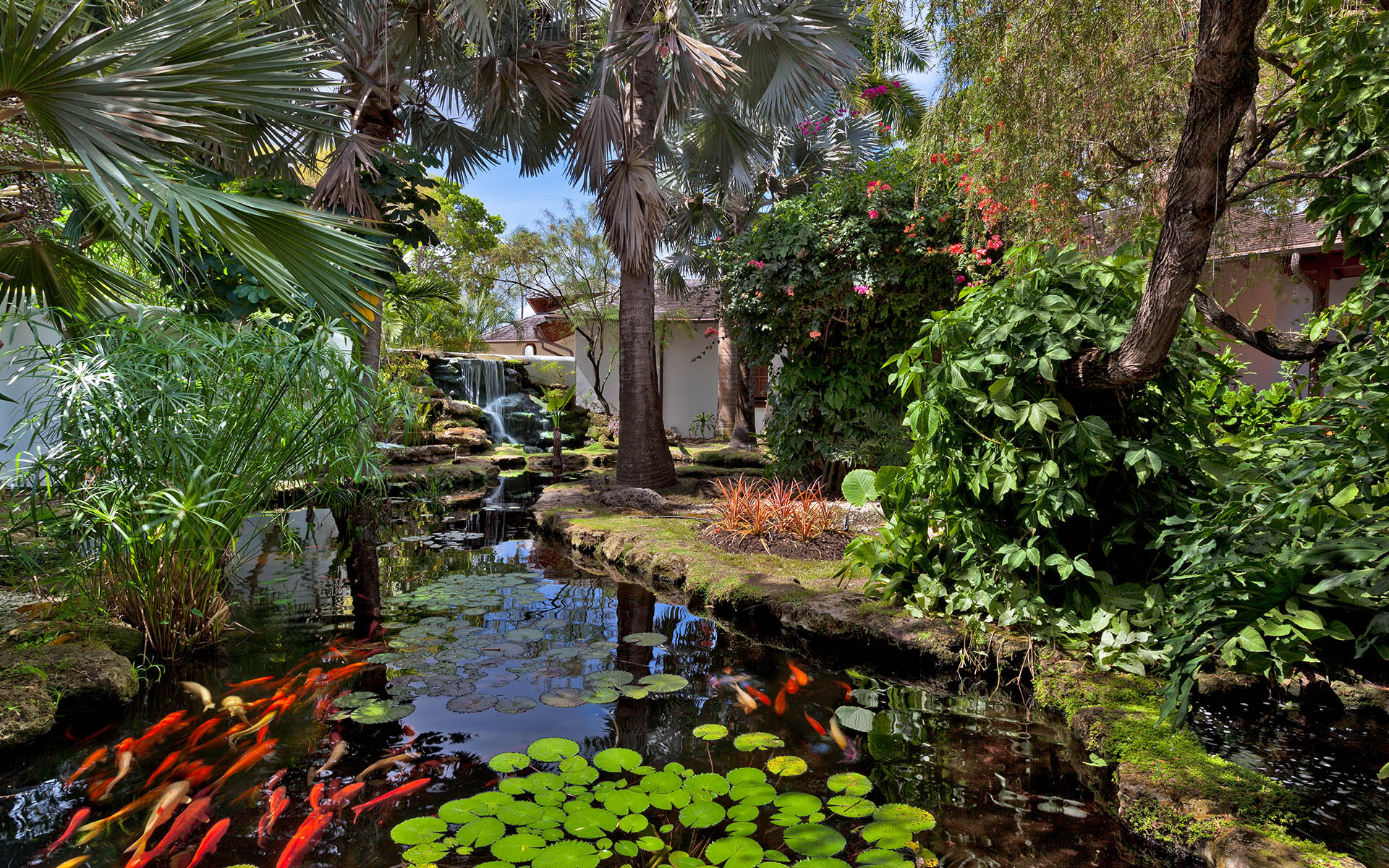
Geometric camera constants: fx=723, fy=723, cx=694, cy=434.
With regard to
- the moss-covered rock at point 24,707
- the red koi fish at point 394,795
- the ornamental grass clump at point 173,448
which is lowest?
the red koi fish at point 394,795

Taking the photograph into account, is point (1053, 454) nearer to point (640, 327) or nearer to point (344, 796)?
point (344, 796)

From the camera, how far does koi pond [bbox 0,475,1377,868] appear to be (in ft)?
7.55

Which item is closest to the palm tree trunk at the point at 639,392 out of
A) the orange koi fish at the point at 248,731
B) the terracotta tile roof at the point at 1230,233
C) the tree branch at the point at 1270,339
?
the terracotta tile roof at the point at 1230,233

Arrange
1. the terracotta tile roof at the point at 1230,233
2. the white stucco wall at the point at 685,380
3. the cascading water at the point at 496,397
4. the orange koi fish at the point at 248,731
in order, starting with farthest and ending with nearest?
1. the white stucco wall at the point at 685,380
2. the cascading water at the point at 496,397
3. the terracotta tile roof at the point at 1230,233
4. the orange koi fish at the point at 248,731

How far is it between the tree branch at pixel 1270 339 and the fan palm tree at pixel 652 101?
16.4 ft

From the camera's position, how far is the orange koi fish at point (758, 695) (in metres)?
3.54

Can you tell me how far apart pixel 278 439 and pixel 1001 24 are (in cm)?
495

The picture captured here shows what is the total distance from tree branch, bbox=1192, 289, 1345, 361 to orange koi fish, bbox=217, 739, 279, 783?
A: 205 inches

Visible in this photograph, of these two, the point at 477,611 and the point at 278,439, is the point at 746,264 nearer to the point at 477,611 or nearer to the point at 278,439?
the point at 477,611

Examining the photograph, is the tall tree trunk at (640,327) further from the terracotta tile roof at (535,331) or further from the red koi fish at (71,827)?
the terracotta tile roof at (535,331)

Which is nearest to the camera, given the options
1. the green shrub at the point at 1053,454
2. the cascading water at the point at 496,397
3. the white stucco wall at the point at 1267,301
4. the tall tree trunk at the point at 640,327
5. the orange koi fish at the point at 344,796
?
the orange koi fish at the point at 344,796

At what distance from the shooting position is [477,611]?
4.86 metres

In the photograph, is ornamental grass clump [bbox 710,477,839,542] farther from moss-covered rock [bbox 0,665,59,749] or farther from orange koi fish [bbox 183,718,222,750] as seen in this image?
moss-covered rock [bbox 0,665,59,749]

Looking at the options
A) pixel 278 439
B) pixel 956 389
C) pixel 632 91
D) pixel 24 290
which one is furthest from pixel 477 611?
pixel 632 91
